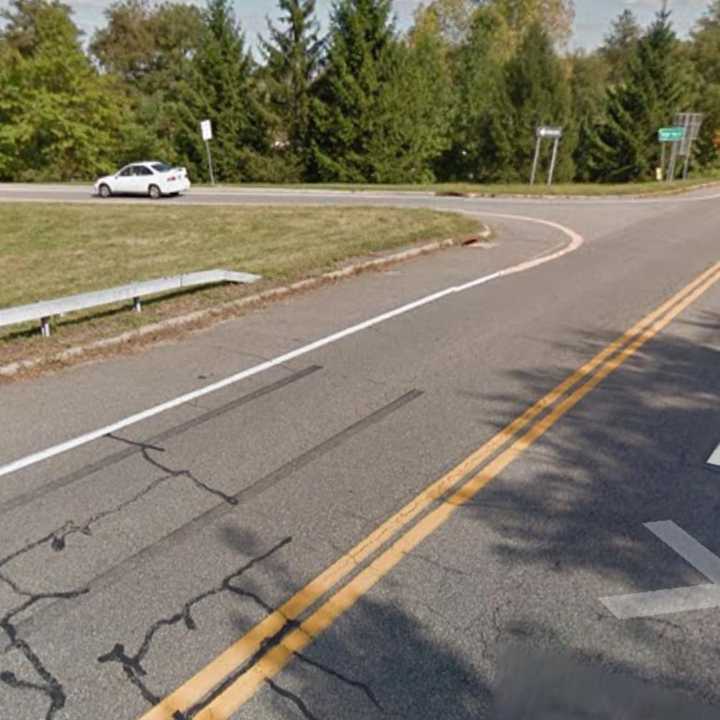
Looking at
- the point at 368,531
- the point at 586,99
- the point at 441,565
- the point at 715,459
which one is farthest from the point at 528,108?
the point at 441,565

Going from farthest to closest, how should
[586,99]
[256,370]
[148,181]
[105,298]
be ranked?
[586,99], [148,181], [105,298], [256,370]

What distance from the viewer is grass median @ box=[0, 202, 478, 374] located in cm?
816

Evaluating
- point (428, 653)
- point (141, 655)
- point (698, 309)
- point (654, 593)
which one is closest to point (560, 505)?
point (654, 593)

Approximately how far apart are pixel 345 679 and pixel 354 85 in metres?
35.2

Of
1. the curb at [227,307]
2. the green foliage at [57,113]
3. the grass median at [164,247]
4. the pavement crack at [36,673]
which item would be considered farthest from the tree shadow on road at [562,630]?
the green foliage at [57,113]

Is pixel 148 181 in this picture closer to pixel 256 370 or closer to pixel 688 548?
pixel 256 370

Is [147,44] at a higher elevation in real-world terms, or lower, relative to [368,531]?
higher

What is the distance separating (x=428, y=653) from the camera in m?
2.86

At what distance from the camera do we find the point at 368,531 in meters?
3.75

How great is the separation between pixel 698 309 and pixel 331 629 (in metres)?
7.43

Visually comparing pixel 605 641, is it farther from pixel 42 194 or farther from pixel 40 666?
pixel 42 194

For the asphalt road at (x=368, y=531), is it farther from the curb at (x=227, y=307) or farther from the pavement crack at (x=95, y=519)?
the curb at (x=227, y=307)

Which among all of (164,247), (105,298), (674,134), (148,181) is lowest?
(164,247)

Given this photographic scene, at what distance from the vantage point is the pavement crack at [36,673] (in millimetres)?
2643
